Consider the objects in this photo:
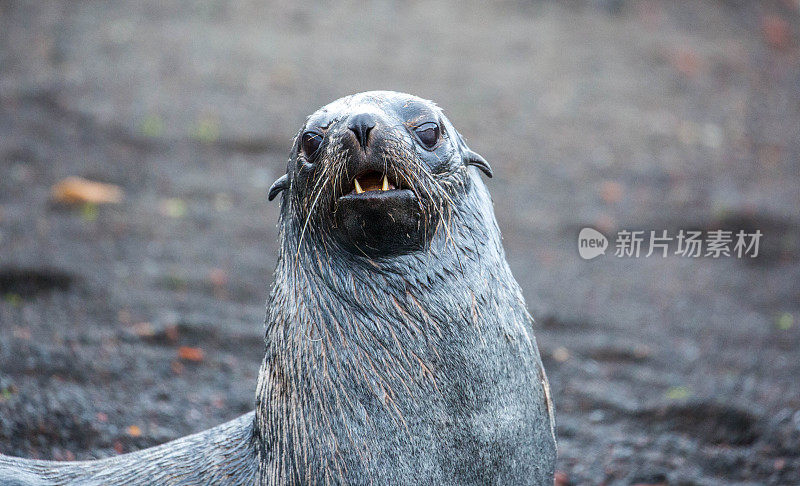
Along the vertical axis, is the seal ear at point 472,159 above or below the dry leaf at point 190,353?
above


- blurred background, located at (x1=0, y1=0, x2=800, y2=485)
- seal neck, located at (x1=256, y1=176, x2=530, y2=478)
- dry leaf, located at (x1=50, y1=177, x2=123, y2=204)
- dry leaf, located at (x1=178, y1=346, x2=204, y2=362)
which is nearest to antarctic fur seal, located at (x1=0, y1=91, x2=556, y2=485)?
seal neck, located at (x1=256, y1=176, x2=530, y2=478)

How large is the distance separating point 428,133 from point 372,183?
30 centimetres

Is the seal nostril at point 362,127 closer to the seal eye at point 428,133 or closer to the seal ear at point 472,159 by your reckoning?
the seal eye at point 428,133

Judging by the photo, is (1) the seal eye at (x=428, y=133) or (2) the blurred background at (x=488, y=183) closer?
(1) the seal eye at (x=428, y=133)

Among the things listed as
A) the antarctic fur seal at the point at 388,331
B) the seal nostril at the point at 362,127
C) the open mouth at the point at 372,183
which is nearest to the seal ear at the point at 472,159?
the antarctic fur seal at the point at 388,331

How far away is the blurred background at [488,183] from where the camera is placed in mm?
4734

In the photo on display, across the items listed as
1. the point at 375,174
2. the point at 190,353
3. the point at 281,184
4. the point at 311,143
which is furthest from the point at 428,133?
the point at 190,353

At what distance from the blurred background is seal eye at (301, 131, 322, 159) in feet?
7.58

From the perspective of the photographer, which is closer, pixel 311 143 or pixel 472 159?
pixel 311 143

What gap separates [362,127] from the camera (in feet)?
8.12

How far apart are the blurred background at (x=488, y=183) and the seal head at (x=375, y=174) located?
2.26 metres

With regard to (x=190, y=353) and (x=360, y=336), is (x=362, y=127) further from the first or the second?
(x=190, y=353)

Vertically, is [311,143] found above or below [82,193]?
below

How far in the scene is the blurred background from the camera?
4.73 meters
